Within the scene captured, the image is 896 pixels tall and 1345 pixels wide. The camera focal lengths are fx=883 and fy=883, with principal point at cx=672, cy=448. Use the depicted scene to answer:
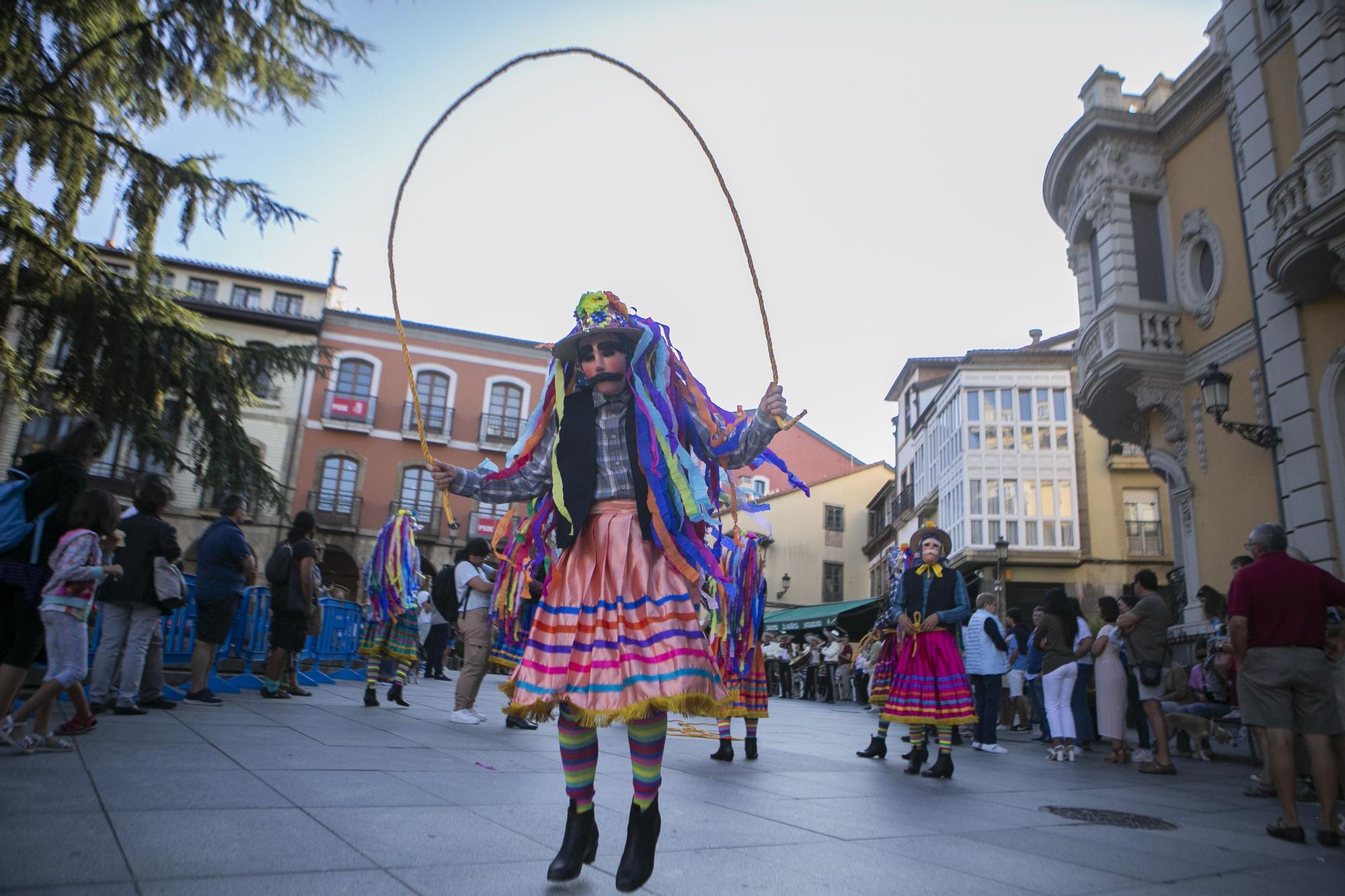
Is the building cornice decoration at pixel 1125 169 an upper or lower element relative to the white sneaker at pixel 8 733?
upper

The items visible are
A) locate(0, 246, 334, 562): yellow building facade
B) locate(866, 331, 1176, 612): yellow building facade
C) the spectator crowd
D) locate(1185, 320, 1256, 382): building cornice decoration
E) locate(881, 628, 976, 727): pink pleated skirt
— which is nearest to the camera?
the spectator crowd

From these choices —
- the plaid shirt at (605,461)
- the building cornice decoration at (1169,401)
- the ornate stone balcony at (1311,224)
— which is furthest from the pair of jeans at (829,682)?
the plaid shirt at (605,461)

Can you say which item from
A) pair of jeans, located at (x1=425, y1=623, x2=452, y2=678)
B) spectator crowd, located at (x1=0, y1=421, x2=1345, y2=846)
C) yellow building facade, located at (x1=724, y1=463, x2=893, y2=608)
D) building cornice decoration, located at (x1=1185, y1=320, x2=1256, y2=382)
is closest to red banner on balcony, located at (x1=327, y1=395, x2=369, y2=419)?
yellow building facade, located at (x1=724, y1=463, x2=893, y2=608)

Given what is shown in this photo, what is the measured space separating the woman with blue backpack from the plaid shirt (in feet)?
9.17

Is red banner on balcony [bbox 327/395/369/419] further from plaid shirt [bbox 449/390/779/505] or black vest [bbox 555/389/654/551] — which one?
black vest [bbox 555/389/654/551]

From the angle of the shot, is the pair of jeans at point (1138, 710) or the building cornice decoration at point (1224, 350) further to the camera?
the building cornice decoration at point (1224, 350)

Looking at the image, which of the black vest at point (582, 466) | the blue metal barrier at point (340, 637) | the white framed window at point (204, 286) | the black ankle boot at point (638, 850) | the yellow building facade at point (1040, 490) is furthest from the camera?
the white framed window at point (204, 286)

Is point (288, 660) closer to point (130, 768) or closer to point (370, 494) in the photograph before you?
point (130, 768)

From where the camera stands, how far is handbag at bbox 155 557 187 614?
271 inches

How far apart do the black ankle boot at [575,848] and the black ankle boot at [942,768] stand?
442 cm

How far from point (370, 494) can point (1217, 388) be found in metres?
30.3

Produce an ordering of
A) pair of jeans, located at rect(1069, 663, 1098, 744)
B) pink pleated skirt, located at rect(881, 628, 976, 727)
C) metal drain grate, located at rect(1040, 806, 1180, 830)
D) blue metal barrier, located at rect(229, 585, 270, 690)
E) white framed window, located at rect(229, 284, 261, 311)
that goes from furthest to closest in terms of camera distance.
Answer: white framed window, located at rect(229, 284, 261, 311) → pair of jeans, located at rect(1069, 663, 1098, 744) → blue metal barrier, located at rect(229, 585, 270, 690) → pink pleated skirt, located at rect(881, 628, 976, 727) → metal drain grate, located at rect(1040, 806, 1180, 830)

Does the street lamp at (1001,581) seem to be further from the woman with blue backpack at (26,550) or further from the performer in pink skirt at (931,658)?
the woman with blue backpack at (26,550)

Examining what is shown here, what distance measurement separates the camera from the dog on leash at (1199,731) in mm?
10086
